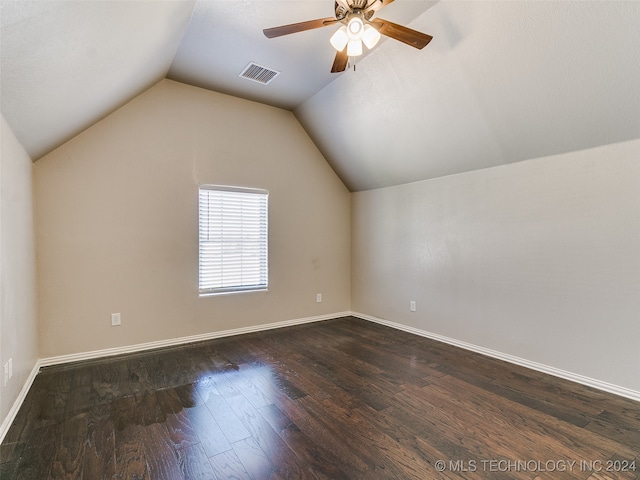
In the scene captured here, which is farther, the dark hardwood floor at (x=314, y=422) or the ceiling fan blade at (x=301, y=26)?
the ceiling fan blade at (x=301, y=26)

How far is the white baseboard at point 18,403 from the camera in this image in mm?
1955

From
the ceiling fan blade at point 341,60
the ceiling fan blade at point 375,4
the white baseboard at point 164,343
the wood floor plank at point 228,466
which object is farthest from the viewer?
the white baseboard at point 164,343

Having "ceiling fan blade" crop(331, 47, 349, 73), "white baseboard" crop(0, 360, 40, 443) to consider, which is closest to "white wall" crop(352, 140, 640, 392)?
"ceiling fan blade" crop(331, 47, 349, 73)

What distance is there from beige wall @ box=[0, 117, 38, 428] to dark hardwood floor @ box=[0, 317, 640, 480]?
278 mm

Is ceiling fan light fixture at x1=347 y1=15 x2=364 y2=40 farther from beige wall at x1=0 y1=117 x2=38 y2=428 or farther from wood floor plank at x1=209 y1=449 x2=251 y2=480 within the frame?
wood floor plank at x1=209 y1=449 x2=251 y2=480

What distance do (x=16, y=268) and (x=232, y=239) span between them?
6.77 feet

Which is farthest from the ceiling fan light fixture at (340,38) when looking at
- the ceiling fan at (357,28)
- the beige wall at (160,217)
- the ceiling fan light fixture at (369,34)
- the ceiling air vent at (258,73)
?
the beige wall at (160,217)

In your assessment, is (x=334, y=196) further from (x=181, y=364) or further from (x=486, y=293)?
(x=181, y=364)

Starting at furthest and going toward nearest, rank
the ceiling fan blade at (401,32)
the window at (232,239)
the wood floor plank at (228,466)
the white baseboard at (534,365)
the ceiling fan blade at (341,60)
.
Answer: the window at (232,239) < the white baseboard at (534,365) < the ceiling fan blade at (341,60) < the ceiling fan blade at (401,32) < the wood floor plank at (228,466)

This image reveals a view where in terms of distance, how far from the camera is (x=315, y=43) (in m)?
2.89

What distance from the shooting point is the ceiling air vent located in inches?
130

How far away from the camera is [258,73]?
3.42 meters

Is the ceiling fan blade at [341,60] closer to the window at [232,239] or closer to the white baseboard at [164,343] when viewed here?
the window at [232,239]

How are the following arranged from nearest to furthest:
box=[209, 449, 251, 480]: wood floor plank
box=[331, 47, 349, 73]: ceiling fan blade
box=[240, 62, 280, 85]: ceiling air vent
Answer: box=[209, 449, 251, 480]: wood floor plank, box=[331, 47, 349, 73]: ceiling fan blade, box=[240, 62, 280, 85]: ceiling air vent
